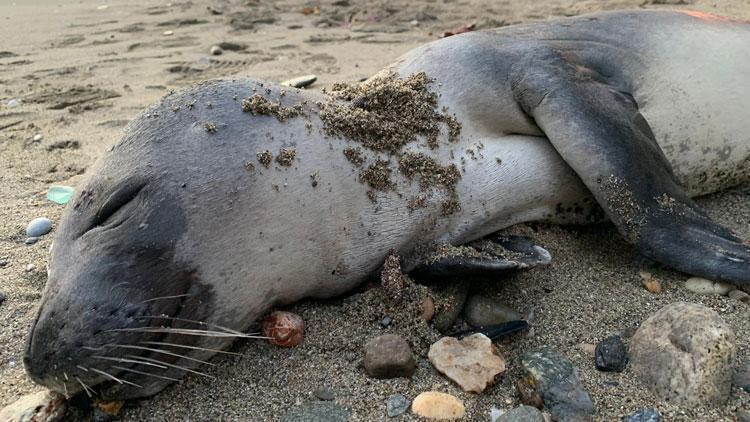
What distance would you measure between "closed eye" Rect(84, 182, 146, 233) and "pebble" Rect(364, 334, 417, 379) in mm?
779

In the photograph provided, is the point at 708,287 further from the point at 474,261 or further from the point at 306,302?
the point at 306,302

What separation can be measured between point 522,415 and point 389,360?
0.38 metres

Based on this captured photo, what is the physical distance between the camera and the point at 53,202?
2932 mm

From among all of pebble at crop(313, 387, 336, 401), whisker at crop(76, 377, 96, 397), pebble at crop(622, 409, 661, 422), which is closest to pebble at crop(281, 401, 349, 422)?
A: pebble at crop(313, 387, 336, 401)

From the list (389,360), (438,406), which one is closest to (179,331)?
(389,360)

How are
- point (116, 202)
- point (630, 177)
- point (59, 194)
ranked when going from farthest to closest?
point (59, 194)
point (630, 177)
point (116, 202)

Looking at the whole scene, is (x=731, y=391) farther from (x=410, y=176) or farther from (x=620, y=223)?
(x=410, y=176)

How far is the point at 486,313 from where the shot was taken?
1.99 m

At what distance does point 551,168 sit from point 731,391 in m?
0.98

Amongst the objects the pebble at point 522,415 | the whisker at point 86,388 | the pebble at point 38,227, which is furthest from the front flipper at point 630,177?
the pebble at point 38,227

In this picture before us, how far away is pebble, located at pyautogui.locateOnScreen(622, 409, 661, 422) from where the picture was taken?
61.4 inches

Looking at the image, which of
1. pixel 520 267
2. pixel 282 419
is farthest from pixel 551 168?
pixel 282 419

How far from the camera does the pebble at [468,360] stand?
170 centimetres

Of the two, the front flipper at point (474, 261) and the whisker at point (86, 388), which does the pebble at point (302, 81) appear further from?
the whisker at point (86, 388)
